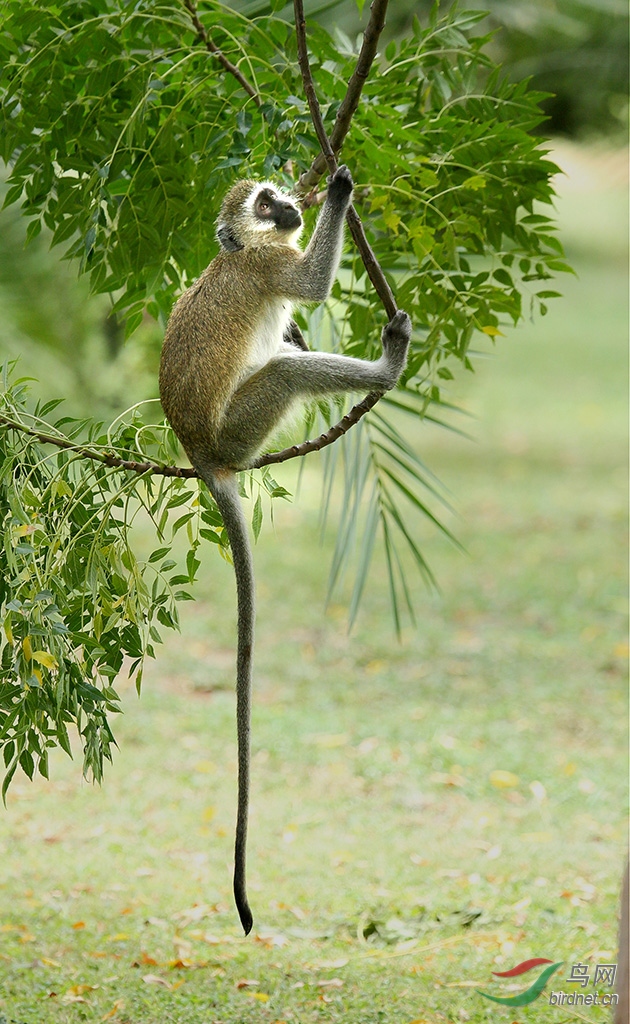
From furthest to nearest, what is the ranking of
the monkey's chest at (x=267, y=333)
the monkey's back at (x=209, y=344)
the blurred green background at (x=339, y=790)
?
the blurred green background at (x=339, y=790)
the monkey's chest at (x=267, y=333)
the monkey's back at (x=209, y=344)

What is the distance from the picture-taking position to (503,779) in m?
6.66

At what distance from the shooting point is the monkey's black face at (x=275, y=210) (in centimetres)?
347

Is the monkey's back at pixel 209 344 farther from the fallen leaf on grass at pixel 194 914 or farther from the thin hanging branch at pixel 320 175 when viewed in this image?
the fallen leaf on grass at pixel 194 914

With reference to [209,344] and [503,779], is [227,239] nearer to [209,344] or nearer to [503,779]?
[209,344]

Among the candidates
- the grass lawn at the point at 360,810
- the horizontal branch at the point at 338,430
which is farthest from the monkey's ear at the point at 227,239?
the grass lawn at the point at 360,810

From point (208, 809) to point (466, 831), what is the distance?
1.39 metres

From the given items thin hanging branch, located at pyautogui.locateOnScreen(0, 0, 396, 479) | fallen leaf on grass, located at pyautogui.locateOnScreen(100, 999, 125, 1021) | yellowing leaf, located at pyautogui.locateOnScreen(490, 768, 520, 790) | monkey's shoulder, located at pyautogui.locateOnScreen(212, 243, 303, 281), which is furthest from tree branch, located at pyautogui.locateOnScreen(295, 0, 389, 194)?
yellowing leaf, located at pyautogui.locateOnScreen(490, 768, 520, 790)

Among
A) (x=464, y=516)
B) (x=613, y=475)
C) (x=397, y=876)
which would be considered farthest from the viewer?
(x=613, y=475)

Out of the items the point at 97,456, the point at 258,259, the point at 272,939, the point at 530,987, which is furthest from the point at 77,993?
the point at 258,259

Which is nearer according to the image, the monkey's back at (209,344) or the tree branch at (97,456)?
the tree branch at (97,456)

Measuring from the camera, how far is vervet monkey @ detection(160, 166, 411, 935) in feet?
10.9

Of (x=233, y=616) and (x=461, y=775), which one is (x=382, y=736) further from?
(x=233, y=616)

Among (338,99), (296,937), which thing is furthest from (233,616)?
(338,99)

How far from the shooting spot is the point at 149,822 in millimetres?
6254
